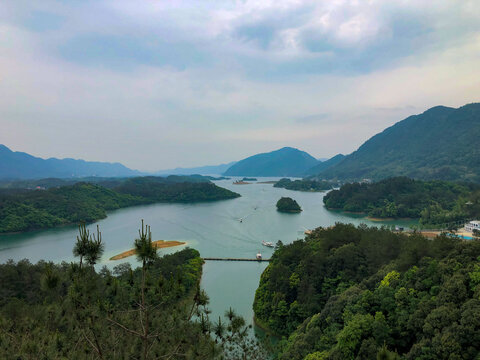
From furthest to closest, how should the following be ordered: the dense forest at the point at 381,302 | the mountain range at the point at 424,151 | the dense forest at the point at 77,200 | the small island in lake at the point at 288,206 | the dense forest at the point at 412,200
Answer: the mountain range at the point at 424,151
the small island in lake at the point at 288,206
the dense forest at the point at 77,200
the dense forest at the point at 412,200
the dense forest at the point at 381,302

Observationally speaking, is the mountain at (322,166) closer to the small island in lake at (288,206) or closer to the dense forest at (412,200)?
the dense forest at (412,200)

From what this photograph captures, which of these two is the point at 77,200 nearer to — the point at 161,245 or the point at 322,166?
the point at 161,245

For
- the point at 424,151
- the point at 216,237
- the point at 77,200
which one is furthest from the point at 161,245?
the point at 424,151

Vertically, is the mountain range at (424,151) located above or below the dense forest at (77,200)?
above

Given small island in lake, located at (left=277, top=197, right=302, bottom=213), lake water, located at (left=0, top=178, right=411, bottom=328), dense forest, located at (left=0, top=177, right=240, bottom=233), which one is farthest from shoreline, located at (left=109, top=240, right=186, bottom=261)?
small island in lake, located at (left=277, top=197, right=302, bottom=213)

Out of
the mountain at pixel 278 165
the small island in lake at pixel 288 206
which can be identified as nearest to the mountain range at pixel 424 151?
the mountain at pixel 278 165

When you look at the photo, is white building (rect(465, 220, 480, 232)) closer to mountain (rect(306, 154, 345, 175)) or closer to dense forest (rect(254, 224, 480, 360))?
dense forest (rect(254, 224, 480, 360))
